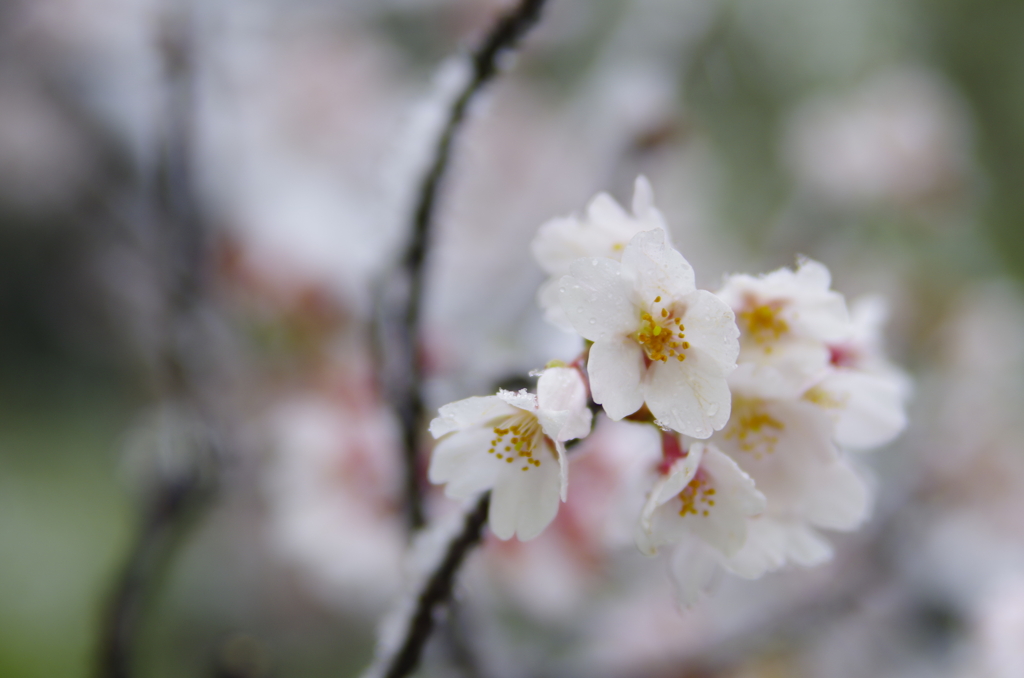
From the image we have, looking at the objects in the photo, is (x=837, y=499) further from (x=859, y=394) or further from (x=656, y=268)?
(x=656, y=268)

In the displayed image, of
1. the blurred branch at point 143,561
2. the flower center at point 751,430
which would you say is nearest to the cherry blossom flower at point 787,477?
the flower center at point 751,430

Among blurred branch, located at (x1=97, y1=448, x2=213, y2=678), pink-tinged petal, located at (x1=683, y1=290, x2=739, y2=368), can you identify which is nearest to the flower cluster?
pink-tinged petal, located at (x1=683, y1=290, x2=739, y2=368)

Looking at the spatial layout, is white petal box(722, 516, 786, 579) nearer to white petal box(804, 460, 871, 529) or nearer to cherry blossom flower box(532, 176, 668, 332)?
white petal box(804, 460, 871, 529)

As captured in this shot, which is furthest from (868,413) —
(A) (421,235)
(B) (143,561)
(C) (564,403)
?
(B) (143,561)

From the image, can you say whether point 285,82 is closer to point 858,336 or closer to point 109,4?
point 109,4

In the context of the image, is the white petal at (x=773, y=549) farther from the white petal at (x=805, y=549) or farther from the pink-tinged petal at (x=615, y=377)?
the pink-tinged petal at (x=615, y=377)
